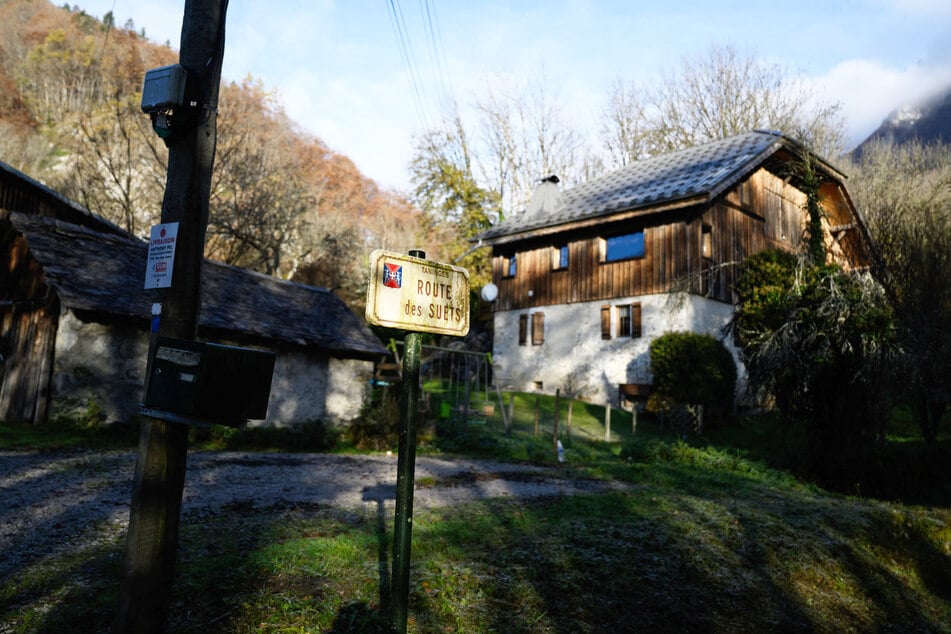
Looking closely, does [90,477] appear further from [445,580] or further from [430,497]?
[445,580]

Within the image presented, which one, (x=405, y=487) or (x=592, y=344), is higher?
(x=592, y=344)

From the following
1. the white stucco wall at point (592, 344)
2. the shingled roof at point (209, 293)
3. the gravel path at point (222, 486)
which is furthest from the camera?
the white stucco wall at point (592, 344)

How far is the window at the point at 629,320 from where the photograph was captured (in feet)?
69.2

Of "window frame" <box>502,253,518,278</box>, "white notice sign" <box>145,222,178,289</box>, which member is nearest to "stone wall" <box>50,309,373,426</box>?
"white notice sign" <box>145,222,178,289</box>

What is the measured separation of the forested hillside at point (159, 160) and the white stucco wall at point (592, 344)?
11.2 metres

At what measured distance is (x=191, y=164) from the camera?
11.3 feet

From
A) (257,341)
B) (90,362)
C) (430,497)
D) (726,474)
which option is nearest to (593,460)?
(726,474)

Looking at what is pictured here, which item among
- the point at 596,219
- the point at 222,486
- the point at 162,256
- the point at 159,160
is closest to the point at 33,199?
the point at 159,160

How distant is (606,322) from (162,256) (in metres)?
19.9

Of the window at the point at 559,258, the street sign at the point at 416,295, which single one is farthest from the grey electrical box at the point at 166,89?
the window at the point at 559,258

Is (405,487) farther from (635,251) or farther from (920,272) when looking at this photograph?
(635,251)

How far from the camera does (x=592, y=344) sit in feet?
73.3

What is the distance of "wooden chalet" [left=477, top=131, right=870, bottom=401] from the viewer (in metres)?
20.3

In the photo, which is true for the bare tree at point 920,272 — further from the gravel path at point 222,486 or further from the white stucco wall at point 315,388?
the white stucco wall at point 315,388
